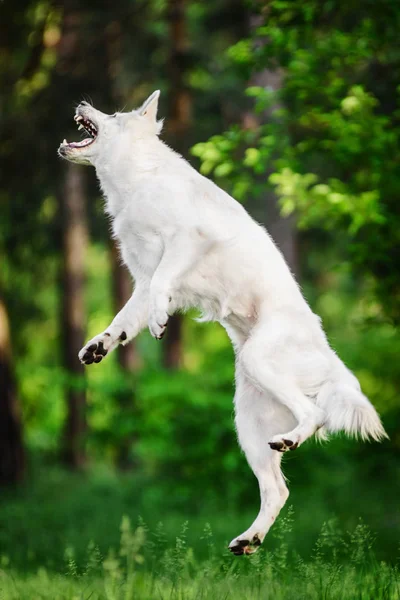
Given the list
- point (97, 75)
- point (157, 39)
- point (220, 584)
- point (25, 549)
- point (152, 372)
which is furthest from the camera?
point (157, 39)

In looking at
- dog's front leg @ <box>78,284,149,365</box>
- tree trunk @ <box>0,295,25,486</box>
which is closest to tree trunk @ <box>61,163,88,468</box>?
tree trunk @ <box>0,295,25,486</box>

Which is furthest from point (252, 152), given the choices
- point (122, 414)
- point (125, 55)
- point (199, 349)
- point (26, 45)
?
point (199, 349)

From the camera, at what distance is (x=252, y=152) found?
693 cm

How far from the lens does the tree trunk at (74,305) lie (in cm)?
1420

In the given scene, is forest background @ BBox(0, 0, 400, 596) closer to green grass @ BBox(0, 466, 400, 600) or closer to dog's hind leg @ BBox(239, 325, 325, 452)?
green grass @ BBox(0, 466, 400, 600)

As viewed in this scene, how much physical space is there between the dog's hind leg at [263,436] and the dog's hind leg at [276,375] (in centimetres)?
16

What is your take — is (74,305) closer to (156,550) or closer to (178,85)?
(178,85)

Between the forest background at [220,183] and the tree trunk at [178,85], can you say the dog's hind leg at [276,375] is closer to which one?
the forest background at [220,183]

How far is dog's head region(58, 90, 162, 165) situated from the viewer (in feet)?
16.9

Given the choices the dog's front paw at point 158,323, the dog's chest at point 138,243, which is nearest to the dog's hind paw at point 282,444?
the dog's front paw at point 158,323

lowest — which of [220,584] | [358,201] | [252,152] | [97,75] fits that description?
[220,584]

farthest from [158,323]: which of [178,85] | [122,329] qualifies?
[178,85]

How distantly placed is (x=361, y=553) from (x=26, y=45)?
12.0m

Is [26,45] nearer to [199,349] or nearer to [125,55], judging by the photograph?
[125,55]
